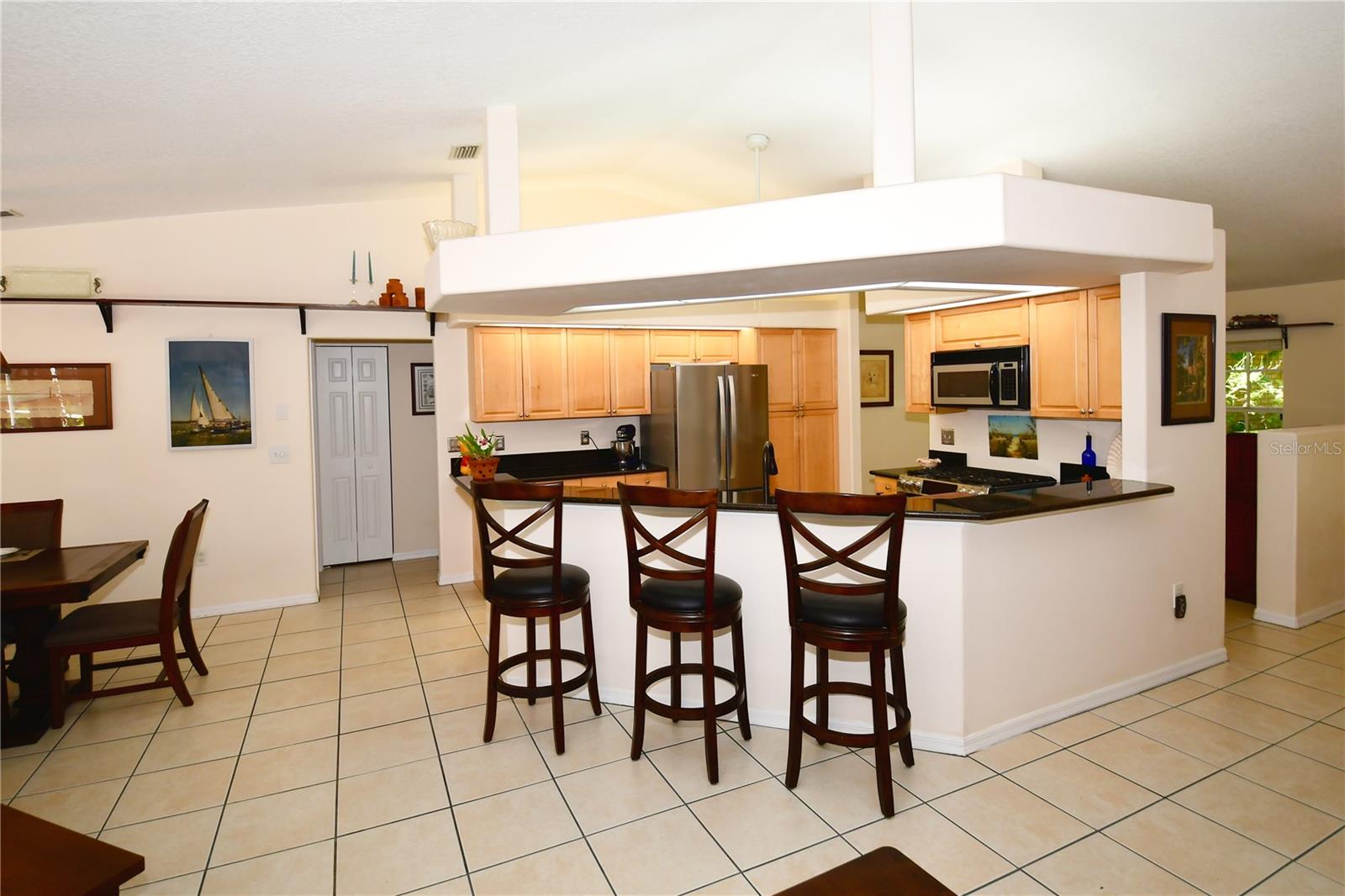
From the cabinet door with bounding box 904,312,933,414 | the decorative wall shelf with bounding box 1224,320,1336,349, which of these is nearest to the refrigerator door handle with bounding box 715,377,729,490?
the cabinet door with bounding box 904,312,933,414

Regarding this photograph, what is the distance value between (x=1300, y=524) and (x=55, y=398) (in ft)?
26.2

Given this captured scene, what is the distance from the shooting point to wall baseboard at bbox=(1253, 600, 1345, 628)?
13.8 ft

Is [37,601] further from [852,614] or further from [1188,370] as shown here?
[1188,370]

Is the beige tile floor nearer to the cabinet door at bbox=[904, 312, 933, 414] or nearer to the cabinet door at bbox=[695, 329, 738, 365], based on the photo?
the cabinet door at bbox=[904, 312, 933, 414]

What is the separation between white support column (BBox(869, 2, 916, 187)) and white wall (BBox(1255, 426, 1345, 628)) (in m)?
3.47

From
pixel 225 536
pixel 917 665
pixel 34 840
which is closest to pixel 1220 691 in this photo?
pixel 917 665

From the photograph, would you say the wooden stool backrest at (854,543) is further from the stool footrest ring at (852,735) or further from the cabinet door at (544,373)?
the cabinet door at (544,373)

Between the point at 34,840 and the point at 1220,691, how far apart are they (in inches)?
181

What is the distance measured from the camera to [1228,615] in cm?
449

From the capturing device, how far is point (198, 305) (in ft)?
15.8

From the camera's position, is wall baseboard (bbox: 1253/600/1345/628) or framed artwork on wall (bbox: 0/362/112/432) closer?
wall baseboard (bbox: 1253/600/1345/628)

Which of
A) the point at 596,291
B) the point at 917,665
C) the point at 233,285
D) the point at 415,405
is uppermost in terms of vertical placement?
the point at 233,285

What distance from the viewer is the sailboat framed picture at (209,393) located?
482 centimetres

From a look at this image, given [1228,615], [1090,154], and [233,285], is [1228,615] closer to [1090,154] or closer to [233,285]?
[1090,154]
